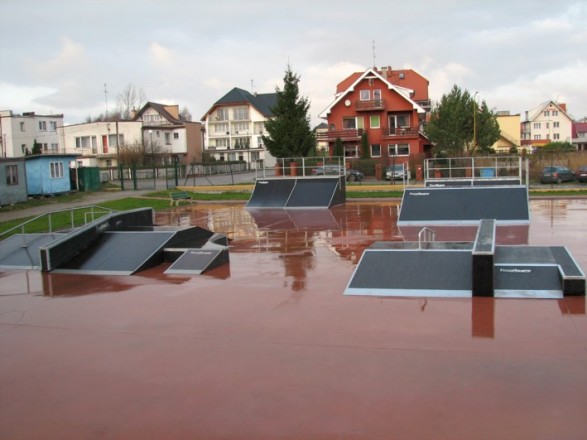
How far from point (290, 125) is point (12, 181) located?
→ 20.7 metres

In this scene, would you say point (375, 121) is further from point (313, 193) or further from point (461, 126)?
point (313, 193)

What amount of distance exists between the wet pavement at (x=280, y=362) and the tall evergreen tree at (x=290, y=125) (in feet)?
111

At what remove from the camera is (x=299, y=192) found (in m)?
29.5

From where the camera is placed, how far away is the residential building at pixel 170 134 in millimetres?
78125

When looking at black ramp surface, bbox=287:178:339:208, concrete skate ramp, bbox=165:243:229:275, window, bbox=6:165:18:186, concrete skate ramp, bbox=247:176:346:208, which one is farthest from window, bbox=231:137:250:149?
concrete skate ramp, bbox=165:243:229:275

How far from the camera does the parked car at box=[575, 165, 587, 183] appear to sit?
39531mm

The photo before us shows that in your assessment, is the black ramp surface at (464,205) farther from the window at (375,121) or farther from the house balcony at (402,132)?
the window at (375,121)

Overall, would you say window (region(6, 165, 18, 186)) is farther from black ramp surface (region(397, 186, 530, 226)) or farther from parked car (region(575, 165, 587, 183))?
parked car (region(575, 165, 587, 183))

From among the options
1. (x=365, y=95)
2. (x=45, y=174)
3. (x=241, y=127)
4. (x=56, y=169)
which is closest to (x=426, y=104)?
(x=365, y=95)

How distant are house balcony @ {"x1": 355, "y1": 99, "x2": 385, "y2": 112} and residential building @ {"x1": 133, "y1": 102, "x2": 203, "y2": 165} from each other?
89.9ft

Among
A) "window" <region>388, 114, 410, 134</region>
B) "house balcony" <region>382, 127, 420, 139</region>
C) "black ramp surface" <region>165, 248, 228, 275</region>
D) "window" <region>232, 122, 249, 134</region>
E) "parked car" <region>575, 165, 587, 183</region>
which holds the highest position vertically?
"window" <region>232, 122, 249, 134</region>

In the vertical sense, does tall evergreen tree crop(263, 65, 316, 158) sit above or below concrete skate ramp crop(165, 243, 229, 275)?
above

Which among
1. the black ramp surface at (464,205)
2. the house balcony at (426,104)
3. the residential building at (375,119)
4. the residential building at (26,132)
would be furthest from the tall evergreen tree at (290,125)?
the residential building at (26,132)

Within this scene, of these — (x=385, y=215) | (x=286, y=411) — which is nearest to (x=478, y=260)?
(x=286, y=411)
